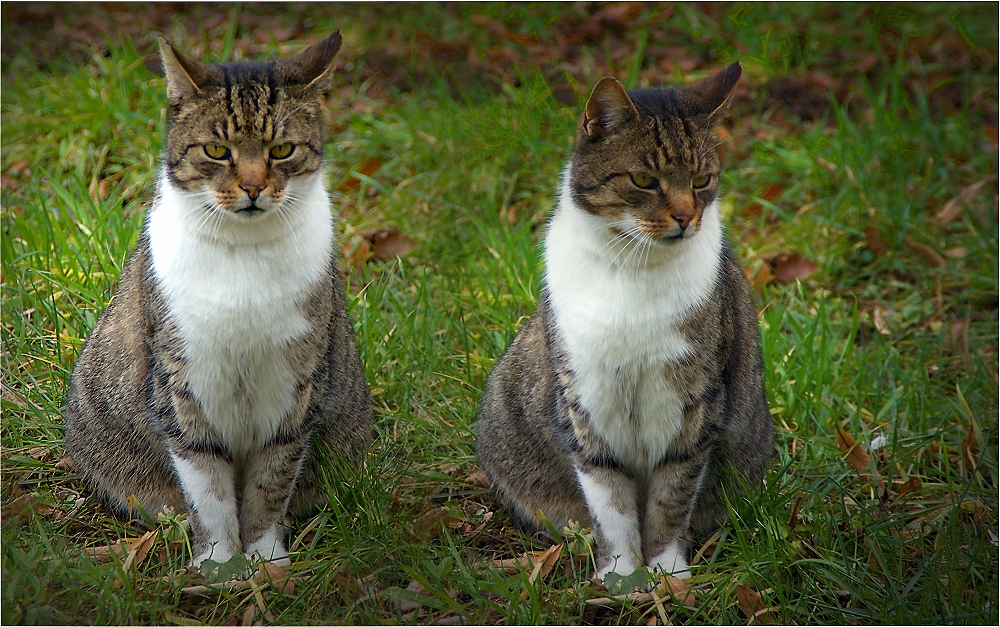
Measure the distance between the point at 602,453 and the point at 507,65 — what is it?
12.1 feet

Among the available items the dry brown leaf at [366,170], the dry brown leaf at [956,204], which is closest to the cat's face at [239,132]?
the dry brown leaf at [366,170]

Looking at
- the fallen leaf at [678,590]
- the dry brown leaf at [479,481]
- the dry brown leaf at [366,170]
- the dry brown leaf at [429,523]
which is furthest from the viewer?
the dry brown leaf at [366,170]

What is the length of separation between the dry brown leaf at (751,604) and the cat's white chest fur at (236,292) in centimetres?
155

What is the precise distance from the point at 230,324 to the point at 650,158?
1.35m

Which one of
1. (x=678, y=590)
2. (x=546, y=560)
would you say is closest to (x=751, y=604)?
(x=678, y=590)

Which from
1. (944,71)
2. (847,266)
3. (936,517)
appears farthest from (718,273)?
(944,71)

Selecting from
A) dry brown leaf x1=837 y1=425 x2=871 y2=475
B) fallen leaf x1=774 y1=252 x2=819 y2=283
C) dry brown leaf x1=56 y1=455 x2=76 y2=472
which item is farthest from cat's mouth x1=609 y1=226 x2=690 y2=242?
fallen leaf x1=774 y1=252 x2=819 y2=283

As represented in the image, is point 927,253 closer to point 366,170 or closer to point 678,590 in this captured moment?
point 678,590

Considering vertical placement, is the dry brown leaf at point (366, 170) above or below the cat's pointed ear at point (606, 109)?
below

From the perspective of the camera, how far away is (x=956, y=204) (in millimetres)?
5012

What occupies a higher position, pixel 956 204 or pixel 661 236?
pixel 661 236

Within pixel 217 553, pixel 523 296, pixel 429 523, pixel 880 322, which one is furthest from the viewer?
pixel 880 322

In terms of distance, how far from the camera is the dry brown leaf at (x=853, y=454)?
11.7 feet

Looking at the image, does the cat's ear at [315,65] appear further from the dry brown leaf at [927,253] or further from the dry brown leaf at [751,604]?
the dry brown leaf at [927,253]
